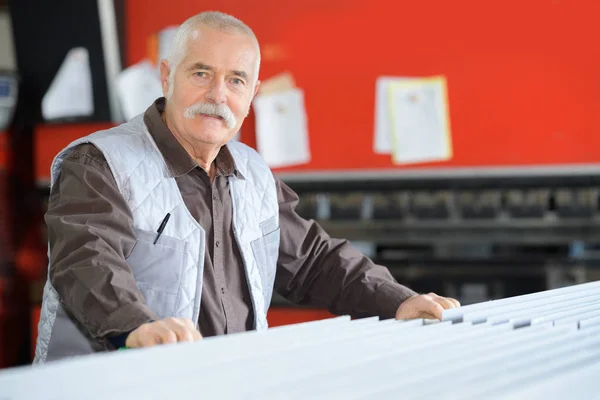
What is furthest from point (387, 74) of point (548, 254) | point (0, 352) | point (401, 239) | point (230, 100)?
point (0, 352)

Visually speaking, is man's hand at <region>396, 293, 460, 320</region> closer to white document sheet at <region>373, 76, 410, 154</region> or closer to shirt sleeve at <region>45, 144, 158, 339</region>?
shirt sleeve at <region>45, 144, 158, 339</region>

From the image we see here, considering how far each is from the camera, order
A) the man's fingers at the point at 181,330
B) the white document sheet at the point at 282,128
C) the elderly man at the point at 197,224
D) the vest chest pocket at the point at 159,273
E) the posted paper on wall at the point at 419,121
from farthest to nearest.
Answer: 1. the white document sheet at the point at 282,128
2. the posted paper on wall at the point at 419,121
3. the vest chest pocket at the point at 159,273
4. the elderly man at the point at 197,224
5. the man's fingers at the point at 181,330

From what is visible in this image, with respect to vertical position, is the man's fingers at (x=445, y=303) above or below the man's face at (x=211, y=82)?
below

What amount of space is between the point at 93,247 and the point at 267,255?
22.2 inches

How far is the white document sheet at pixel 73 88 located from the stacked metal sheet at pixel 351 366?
3365 mm

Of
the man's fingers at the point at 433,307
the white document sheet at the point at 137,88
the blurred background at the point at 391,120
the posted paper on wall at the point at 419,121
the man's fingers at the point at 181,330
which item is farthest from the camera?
the white document sheet at the point at 137,88

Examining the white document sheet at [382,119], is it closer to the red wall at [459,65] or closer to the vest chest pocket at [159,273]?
the red wall at [459,65]

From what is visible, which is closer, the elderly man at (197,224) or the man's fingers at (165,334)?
the man's fingers at (165,334)

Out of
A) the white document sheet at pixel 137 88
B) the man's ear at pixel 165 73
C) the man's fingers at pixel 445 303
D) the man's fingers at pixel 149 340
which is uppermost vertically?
the man's ear at pixel 165 73

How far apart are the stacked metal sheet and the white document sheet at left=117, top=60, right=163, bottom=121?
3189 millimetres

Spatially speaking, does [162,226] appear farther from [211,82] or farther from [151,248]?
[211,82]

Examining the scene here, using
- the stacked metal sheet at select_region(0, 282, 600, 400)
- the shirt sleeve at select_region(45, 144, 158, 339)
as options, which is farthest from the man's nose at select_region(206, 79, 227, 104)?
the stacked metal sheet at select_region(0, 282, 600, 400)

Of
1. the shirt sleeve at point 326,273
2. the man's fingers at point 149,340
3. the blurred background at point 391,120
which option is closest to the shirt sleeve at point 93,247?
the man's fingers at point 149,340

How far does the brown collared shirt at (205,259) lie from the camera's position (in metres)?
1.37
